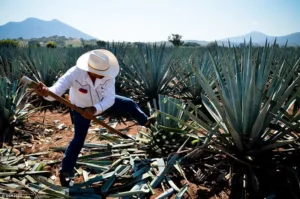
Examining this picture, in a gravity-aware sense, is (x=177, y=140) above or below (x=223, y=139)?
below

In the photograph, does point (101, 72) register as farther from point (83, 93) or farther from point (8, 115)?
point (8, 115)

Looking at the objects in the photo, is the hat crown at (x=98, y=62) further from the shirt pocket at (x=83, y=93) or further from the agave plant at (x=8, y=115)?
the agave plant at (x=8, y=115)

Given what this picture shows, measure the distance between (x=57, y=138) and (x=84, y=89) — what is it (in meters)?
1.51

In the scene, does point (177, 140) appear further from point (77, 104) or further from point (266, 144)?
point (77, 104)

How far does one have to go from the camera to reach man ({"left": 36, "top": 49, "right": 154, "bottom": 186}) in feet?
7.69

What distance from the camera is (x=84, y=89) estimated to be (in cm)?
243

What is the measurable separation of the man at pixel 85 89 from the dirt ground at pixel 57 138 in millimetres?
299

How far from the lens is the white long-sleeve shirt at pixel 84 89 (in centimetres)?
237

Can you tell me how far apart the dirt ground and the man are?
30 cm

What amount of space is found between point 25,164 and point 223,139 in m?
2.11

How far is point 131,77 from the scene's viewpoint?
16.8 ft

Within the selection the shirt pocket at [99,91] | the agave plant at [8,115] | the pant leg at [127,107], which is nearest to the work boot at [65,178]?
the shirt pocket at [99,91]

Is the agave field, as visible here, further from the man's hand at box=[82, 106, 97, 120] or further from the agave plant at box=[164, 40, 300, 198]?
the man's hand at box=[82, 106, 97, 120]

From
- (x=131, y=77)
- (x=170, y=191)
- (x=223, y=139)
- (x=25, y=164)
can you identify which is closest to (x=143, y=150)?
(x=170, y=191)
